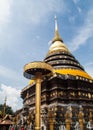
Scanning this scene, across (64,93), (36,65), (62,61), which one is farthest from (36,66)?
(62,61)

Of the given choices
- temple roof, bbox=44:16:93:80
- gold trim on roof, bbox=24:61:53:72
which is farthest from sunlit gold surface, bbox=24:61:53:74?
temple roof, bbox=44:16:93:80

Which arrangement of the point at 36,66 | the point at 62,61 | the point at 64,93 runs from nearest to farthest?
the point at 36,66, the point at 64,93, the point at 62,61

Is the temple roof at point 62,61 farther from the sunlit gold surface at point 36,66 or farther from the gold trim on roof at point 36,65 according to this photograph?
the gold trim on roof at point 36,65

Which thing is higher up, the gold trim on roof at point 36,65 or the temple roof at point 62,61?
the temple roof at point 62,61

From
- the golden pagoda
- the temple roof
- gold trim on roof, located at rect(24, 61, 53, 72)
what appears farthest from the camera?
the temple roof

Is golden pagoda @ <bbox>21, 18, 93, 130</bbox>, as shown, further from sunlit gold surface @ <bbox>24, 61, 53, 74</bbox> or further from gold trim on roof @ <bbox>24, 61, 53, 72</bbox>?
gold trim on roof @ <bbox>24, 61, 53, 72</bbox>

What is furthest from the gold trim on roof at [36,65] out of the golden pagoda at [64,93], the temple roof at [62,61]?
the temple roof at [62,61]

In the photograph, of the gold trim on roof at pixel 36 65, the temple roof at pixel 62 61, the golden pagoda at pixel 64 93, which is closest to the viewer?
the gold trim on roof at pixel 36 65

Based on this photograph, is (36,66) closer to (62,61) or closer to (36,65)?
(36,65)

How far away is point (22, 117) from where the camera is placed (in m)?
49.1

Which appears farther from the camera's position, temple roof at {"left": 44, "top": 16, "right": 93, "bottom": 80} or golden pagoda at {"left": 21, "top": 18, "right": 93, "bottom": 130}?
temple roof at {"left": 44, "top": 16, "right": 93, "bottom": 80}

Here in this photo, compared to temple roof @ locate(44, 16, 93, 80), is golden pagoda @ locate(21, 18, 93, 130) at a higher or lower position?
lower

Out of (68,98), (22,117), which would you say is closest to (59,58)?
(68,98)

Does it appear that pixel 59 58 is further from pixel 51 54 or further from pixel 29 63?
pixel 29 63
